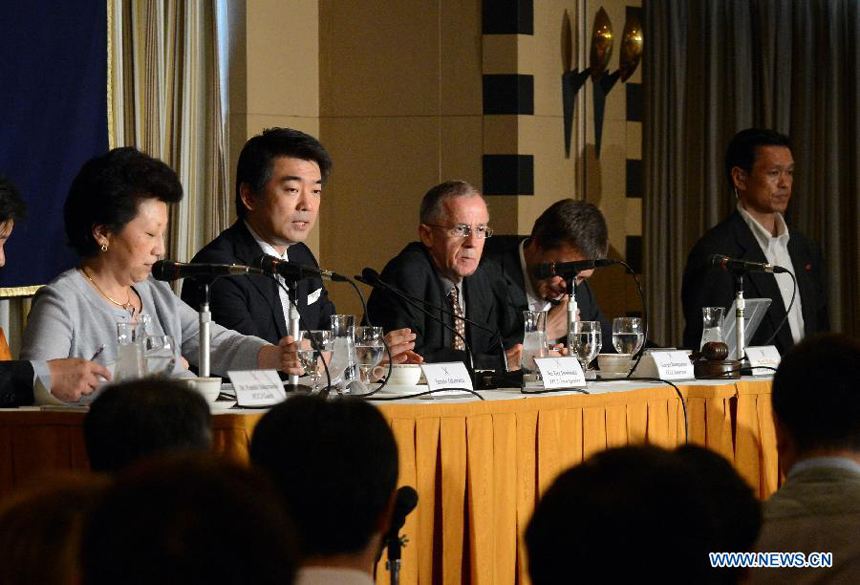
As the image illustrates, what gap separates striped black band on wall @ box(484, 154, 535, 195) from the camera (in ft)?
18.6

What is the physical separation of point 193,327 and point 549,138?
9.05ft

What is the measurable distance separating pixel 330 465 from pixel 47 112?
347 cm

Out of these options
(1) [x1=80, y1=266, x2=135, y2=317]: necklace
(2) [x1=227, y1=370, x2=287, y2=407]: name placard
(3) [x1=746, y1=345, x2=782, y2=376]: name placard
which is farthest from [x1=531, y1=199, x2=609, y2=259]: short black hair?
(2) [x1=227, y1=370, x2=287, y2=407]: name placard

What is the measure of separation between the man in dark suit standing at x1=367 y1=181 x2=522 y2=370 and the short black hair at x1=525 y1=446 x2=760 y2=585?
9.70 ft

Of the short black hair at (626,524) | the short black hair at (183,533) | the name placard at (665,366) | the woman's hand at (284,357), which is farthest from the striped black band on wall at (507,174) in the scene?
the short black hair at (183,533)

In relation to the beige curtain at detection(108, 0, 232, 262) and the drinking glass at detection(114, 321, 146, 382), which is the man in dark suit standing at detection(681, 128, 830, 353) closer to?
the beige curtain at detection(108, 0, 232, 262)

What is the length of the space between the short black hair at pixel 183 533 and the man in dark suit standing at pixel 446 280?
320 centimetres

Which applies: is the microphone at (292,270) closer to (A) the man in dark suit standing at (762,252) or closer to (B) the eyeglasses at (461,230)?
(B) the eyeglasses at (461,230)

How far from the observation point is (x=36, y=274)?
4543mm

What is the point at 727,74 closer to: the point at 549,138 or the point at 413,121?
the point at 549,138

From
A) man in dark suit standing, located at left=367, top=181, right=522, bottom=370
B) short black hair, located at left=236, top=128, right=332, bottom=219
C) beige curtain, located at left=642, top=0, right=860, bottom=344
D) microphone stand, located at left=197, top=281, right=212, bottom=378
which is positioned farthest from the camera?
beige curtain, located at left=642, top=0, right=860, bottom=344

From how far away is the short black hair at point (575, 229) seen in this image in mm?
4402

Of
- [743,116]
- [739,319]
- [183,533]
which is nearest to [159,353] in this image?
[739,319]

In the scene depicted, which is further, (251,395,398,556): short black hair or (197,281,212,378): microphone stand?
(197,281,212,378): microphone stand
